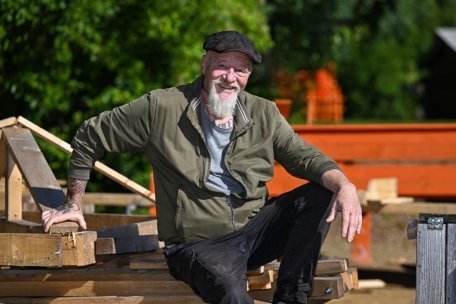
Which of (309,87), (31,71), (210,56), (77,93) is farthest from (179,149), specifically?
(309,87)

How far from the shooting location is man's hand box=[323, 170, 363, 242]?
3.77 meters

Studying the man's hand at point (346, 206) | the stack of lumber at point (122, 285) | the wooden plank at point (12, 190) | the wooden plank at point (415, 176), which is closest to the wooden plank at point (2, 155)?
the wooden plank at point (12, 190)

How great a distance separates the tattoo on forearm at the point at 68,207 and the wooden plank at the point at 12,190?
1.06m

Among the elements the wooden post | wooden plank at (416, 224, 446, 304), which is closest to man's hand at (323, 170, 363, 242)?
wooden plank at (416, 224, 446, 304)

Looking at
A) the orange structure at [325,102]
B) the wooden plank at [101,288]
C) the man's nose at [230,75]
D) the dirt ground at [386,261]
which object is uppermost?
the orange structure at [325,102]

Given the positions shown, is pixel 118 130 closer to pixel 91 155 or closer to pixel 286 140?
pixel 91 155

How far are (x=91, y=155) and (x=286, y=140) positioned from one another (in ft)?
3.44

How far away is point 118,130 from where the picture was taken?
4.14 meters

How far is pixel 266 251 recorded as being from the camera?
165 inches

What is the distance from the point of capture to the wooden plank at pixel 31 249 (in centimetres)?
388

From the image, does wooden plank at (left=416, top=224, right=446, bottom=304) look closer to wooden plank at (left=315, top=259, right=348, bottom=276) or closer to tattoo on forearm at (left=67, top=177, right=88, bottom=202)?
wooden plank at (left=315, top=259, right=348, bottom=276)

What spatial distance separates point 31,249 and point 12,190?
1260mm

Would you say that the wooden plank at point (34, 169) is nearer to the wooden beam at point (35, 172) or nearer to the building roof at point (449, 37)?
the wooden beam at point (35, 172)

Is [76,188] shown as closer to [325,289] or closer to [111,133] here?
[111,133]
